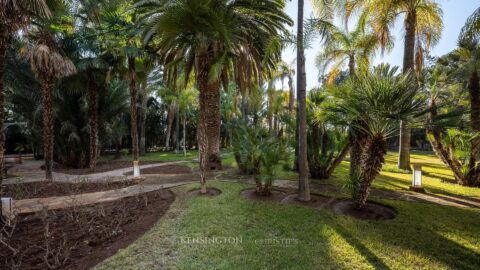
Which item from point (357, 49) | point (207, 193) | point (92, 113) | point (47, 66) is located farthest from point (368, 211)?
point (92, 113)

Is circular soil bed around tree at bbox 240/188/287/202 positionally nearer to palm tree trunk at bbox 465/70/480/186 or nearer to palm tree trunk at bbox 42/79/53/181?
palm tree trunk at bbox 465/70/480/186

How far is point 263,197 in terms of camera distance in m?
6.57

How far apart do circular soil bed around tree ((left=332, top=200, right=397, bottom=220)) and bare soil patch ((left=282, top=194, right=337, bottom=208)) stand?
0.66ft

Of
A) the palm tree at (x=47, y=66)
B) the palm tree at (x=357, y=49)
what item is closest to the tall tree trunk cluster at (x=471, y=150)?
the palm tree at (x=357, y=49)

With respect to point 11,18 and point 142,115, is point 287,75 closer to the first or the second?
point 142,115

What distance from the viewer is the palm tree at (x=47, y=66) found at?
8344mm

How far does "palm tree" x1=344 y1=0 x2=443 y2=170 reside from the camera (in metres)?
10.4

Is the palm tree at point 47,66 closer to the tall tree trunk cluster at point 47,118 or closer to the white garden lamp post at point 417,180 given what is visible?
the tall tree trunk cluster at point 47,118

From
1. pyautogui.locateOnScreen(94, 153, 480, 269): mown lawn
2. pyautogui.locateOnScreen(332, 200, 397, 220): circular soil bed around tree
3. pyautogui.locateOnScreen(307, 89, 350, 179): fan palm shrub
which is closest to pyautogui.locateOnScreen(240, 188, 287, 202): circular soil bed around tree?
pyautogui.locateOnScreen(94, 153, 480, 269): mown lawn

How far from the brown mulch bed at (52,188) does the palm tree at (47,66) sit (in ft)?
3.50

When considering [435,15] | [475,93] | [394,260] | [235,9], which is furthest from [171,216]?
[435,15]

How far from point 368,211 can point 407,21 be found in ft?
32.5

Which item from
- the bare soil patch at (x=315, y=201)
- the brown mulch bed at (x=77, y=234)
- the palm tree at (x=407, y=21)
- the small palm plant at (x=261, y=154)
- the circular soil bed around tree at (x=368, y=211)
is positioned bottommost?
the brown mulch bed at (x=77, y=234)

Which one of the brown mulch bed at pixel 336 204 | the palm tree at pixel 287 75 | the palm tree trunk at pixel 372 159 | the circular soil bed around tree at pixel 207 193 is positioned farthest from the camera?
the palm tree at pixel 287 75
